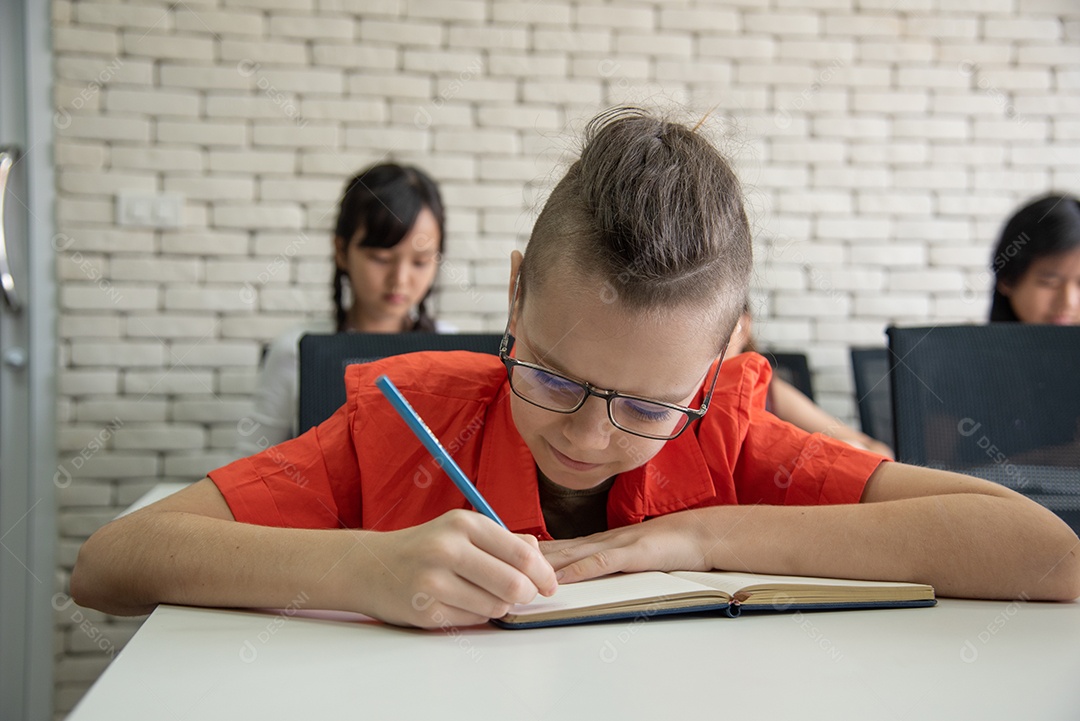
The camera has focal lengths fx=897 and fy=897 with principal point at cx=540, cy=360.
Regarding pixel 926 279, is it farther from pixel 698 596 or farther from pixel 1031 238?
pixel 698 596

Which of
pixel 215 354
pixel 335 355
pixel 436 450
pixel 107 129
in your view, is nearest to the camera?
pixel 436 450

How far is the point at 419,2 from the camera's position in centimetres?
295

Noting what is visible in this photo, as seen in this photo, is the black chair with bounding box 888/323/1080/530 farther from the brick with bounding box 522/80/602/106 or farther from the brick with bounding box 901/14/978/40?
the brick with bounding box 901/14/978/40

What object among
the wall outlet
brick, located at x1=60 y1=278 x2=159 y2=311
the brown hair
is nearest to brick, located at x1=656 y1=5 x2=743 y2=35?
the wall outlet

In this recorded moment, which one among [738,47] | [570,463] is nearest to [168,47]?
[738,47]

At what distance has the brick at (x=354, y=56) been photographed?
2.90 m

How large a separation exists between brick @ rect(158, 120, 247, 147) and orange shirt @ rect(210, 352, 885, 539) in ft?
6.37

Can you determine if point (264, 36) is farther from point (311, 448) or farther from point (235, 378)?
point (311, 448)

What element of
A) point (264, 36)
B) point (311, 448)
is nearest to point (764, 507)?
point (311, 448)

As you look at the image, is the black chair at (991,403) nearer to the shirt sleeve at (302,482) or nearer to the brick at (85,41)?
the shirt sleeve at (302,482)

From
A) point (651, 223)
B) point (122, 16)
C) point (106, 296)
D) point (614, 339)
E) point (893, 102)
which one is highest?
point (122, 16)

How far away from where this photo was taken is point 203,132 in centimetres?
285

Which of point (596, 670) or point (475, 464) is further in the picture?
point (475, 464)

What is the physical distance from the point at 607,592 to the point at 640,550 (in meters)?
0.13
